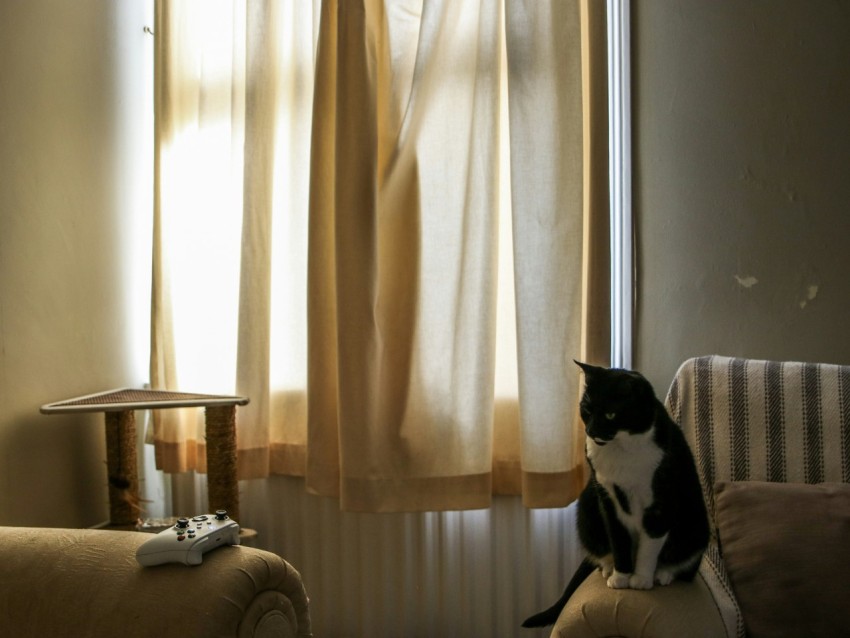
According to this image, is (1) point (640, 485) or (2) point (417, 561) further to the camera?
(2) point (417, 561)

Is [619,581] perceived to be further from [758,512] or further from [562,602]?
[758,512]

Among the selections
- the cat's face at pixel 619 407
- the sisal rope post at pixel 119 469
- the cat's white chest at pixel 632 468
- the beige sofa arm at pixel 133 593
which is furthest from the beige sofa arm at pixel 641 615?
the sisal rope post at pixel 119 469

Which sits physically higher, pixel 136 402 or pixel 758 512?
pixel 136 402

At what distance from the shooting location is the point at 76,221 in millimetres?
2141

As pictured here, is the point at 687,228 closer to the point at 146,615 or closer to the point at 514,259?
the point at 514,259

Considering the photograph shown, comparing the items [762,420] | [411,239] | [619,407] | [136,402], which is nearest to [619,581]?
[619,407]

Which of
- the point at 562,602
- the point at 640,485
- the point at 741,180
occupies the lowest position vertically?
the point at 562,602

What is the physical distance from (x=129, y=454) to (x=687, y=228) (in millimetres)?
1608

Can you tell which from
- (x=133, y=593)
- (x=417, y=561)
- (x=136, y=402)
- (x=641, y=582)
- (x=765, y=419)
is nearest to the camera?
(x=133, y=593)

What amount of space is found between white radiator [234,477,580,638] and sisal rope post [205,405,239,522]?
0.79ft

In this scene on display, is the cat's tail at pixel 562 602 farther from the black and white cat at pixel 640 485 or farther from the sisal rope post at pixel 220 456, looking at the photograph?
the sisal rope post at pixel 220 456

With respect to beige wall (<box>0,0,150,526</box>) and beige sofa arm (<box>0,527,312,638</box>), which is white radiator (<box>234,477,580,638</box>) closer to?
beige wall (<box>0,0,150,526</box>)

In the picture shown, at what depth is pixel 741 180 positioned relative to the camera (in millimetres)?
1789

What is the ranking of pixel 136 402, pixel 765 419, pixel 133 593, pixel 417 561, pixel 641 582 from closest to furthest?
pixel 133 593 < pixel 641 582 < pixel 765 419 < pixel 136 402 < pixel 417 561
